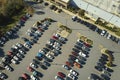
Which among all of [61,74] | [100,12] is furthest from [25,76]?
[100,12]

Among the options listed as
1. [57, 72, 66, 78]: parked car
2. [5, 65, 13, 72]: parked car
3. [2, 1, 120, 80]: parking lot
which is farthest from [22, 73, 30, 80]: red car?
[57, 72, 66, 78]: parked car

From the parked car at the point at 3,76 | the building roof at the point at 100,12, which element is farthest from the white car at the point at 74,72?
the building roof at the point at 100,12

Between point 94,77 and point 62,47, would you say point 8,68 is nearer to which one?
point 62,47

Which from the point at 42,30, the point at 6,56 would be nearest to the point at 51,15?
the point at 42,30

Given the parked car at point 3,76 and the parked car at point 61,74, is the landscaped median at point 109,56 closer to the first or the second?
the parked car at point 61,74

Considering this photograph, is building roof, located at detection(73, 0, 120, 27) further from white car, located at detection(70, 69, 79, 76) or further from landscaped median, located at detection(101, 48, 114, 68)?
white car, located at detection(70, 69, 79, 76)

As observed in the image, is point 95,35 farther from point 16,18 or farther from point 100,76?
point 16,18
